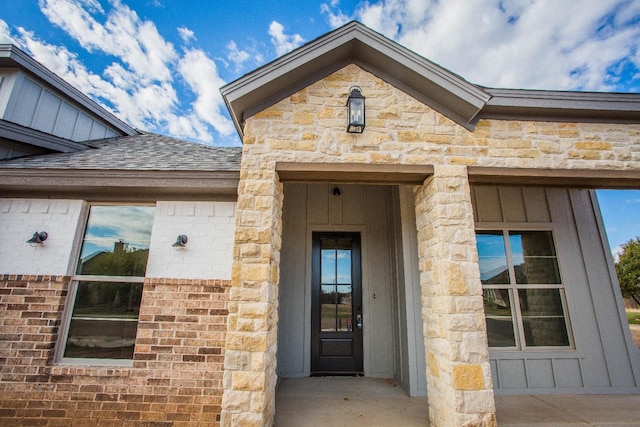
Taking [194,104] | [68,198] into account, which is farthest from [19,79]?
[194,104]

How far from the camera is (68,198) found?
342cm

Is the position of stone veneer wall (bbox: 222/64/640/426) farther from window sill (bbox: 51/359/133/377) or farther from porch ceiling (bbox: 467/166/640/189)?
window sill (bbox: 51/359/133/377)

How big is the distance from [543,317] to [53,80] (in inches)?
374

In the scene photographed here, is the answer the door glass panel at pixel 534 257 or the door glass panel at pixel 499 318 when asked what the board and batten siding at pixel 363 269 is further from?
the door glass panel at pixel 534 257

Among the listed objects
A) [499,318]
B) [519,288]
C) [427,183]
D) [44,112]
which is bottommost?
[499,318]

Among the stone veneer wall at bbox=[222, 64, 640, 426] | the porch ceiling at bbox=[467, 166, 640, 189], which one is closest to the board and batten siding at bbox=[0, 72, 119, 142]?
the stone veneer wall at bbox=[222, 64, 640, 426]

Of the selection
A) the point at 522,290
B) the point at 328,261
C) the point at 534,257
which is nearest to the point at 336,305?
the point at 328,261

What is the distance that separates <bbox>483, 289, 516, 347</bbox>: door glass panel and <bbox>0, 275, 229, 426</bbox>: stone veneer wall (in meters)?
3.82

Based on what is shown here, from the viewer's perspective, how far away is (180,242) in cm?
315

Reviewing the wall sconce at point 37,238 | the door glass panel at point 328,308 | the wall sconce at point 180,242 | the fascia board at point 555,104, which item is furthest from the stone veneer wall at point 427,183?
the wall sconce at point 37,238

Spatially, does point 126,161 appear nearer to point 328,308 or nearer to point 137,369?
point 137,369

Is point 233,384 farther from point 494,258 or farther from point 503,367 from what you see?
point 494,258

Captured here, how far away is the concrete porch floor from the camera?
10.0 ft

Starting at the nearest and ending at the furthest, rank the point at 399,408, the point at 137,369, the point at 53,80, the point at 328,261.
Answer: the point at 137,369
the point at 399,408
the point at 328,261
the point at 53,80
